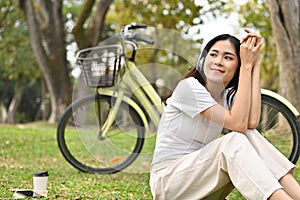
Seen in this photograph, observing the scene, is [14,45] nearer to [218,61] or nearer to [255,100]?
[218,61]

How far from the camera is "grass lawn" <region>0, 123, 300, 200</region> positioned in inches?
140

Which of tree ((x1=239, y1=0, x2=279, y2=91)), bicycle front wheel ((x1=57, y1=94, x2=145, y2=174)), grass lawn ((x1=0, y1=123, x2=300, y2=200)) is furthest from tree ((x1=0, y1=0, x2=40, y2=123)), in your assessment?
bicycle front wheel ((x1=57, y1=94, x2=145, y2=174))

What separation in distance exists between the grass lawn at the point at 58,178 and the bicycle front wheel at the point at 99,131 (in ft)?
0.39

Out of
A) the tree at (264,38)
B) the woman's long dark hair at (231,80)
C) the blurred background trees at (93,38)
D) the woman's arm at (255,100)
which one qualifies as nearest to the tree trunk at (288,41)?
the blurred background trees at (93,38)

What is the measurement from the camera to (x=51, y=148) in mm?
6258

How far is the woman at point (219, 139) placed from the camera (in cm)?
252

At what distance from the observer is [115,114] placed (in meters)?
4.56

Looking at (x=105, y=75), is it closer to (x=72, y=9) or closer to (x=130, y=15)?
(x=130, y=15)

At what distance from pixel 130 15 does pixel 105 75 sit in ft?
33.5

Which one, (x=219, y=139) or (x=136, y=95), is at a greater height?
(x=136, y=95)

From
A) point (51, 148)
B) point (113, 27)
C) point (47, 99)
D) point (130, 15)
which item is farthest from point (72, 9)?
point (51, 148)

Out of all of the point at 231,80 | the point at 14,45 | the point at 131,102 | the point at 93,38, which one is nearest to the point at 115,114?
the point at 131,102

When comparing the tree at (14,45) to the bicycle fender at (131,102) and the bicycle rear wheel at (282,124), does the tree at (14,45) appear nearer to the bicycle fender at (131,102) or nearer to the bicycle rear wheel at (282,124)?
the bicycle fender at (131,102)

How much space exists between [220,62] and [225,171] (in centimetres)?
59
